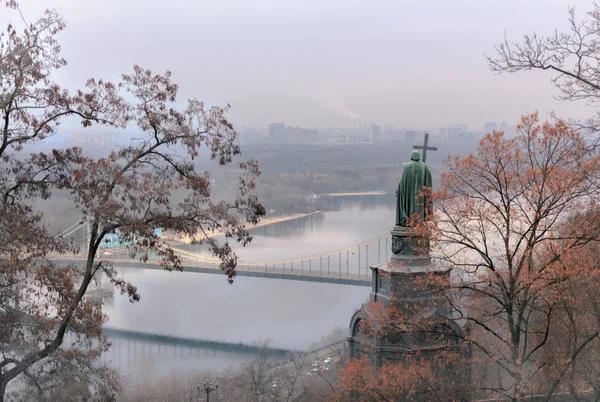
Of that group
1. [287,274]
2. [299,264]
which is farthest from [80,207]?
[299,264]

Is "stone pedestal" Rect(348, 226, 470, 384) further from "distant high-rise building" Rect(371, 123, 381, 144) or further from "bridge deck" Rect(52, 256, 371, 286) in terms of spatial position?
"distant high-rise building" Rect(371, 123, 381, 144)

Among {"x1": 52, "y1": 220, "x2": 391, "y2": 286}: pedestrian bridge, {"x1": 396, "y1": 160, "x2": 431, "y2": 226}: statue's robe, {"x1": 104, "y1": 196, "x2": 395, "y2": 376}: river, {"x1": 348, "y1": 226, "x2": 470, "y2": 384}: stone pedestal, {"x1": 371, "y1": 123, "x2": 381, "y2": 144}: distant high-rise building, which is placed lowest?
{"x1": 104, "y1": 196, "x2": 395, "y2": 376}: river

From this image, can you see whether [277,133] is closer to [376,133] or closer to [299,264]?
[376,133]

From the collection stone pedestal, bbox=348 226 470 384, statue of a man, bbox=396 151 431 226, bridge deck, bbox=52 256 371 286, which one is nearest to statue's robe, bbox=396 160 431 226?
statue of a man, bbox=396 151 431 226

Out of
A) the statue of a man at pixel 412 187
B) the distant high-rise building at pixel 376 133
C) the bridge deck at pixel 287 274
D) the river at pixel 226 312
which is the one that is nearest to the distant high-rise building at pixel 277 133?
the distant high-rise building at pixel 376 133

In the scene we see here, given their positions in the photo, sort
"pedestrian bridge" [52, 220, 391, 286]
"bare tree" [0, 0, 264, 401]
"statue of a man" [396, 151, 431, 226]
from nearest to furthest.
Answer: "bare tree" [0, 0, 264, 401]
"statue of a man" [396, 151, 431, 226]
"pedestrian bridge" [52, 220, 391, 286]

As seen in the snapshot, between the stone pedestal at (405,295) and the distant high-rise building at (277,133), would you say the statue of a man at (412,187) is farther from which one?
the distant high-rise building at (277,133)
